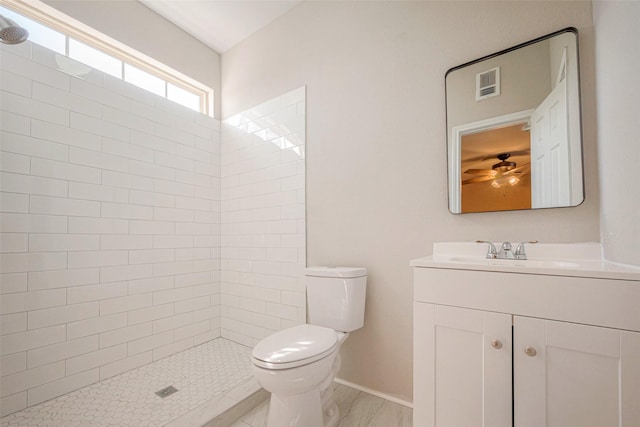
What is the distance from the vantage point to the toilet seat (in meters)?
1.24

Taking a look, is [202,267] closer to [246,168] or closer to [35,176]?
[246,168]

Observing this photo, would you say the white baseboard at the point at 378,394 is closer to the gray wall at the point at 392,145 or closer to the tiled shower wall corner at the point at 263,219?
the gray wall at the point at 392,145

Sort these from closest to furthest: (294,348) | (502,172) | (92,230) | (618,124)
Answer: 1. (618,124)
2. (294,348)
3. (502,172)
4. (92,230)

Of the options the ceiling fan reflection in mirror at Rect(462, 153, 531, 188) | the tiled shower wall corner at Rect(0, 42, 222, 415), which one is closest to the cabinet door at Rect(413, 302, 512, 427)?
the ceiling fan reflection in mirror at Rect(462, 153, 531, 188)

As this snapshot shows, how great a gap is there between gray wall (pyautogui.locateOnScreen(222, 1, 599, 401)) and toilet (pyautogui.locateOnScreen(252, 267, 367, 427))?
19 cm

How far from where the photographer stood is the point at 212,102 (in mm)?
2734

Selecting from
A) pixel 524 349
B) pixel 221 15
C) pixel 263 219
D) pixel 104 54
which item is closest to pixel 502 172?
pixel 524 349

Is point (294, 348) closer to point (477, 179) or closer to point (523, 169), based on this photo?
point (477, 179)

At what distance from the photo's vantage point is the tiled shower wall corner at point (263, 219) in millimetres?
2141

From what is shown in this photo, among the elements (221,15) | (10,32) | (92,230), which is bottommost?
(92,230)

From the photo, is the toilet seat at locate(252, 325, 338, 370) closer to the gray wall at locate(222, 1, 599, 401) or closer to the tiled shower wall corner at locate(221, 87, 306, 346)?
the gray wall at locate(222, 1, 599, 401)

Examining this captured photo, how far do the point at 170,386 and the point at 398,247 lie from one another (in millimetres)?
1619

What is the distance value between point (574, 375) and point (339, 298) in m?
1.04

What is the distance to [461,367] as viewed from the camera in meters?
1.10
